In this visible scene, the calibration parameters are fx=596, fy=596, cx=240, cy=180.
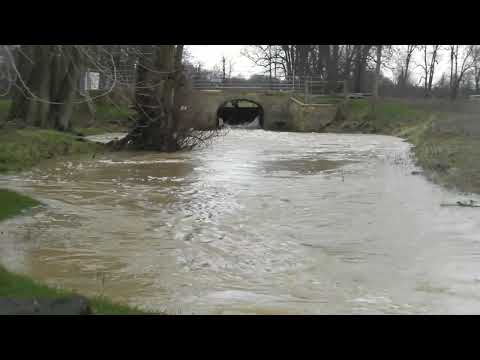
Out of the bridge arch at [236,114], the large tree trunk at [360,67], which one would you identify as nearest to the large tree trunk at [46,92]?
the bridge arch at [236,114]

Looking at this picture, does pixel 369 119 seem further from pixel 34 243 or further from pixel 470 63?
pixel 34 243

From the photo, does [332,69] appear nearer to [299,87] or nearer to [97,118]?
[299,87]

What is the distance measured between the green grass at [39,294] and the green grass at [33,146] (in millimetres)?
14208

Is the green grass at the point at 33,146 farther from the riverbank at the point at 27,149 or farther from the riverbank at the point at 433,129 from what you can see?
the riverbank at the point at 433,129

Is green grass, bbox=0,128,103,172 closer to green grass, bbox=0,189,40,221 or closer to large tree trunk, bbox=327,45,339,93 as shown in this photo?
green grass, bbox=0,189,40,221

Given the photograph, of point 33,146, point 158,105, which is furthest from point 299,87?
point 33,146

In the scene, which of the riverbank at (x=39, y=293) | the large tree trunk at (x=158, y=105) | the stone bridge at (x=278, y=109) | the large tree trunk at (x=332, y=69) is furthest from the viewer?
the large tree trunk at (x=332, y=69)

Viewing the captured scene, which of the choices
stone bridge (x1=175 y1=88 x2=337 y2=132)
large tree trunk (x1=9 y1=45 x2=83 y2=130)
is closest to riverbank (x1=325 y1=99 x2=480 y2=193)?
stone bridge (x1=175 y1=88 x2=337 y2=132)

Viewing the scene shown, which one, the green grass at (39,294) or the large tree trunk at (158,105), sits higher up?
the large tree trunk at (158,105)

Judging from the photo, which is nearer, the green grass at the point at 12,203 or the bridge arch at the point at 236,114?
the green grass at the point at 12,203

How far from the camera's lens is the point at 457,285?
799cm

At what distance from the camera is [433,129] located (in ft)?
101

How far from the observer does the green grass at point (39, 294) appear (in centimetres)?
545

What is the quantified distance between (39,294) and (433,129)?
28.1 metres
